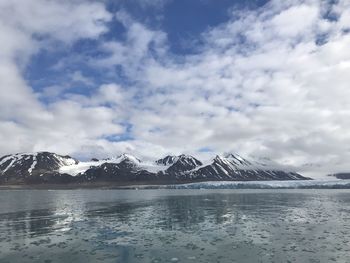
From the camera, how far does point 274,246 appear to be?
31484mm

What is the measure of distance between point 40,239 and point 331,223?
31856 mm

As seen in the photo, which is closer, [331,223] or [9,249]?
[9,249]

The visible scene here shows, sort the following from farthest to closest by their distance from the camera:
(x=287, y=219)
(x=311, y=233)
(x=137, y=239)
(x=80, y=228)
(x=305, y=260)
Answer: (x=287, y=219)
(x=80, y=228)
(x=311, y=233)
(x=137, y=239)
(x=305, y=260)

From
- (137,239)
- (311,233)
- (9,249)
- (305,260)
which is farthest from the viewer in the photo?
(311,233)

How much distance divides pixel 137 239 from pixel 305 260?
15.0m

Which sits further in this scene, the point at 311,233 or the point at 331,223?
the point at 331,223

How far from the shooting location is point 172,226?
44625 millimetres

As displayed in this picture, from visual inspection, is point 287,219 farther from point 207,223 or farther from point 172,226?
point 172,226

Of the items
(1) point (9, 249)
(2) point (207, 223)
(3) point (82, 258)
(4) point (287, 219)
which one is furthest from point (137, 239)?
(4) point (287, 219)

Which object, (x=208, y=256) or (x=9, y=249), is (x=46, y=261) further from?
(x=208, y=256)

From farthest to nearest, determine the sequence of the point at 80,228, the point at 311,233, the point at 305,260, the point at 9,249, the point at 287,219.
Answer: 1. the point at 287,219
2. the point at 80,228
3. the point at 311,233
4. the point at 9,249
5. the point at 305,260

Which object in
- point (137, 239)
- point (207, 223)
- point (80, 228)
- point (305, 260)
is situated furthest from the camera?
point (207, 223)

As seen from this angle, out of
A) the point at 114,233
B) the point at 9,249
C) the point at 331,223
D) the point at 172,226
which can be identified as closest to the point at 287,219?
the point at 331,223

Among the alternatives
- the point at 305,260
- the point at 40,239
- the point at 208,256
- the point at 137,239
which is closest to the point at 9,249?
the point at 40,239
